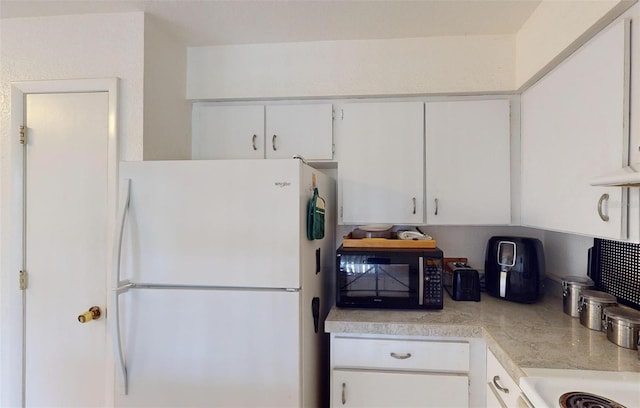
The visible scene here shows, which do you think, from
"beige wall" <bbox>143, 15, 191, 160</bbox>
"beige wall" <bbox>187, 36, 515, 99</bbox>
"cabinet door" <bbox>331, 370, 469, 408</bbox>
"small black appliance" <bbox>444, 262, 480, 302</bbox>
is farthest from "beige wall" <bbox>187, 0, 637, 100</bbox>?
"cabinet door" <bbox>331, 370, 469, 408</bbox>

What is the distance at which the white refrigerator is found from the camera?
1259 millimetres

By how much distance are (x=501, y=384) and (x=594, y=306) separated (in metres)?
0.56

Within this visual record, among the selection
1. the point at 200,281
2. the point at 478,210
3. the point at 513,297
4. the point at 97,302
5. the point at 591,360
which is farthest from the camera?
the point at 478,210

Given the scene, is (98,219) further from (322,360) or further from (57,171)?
(322,360)

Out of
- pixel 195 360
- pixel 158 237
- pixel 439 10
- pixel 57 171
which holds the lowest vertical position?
pixel 195 360

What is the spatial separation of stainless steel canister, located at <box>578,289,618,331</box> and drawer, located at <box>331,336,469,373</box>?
529 mm

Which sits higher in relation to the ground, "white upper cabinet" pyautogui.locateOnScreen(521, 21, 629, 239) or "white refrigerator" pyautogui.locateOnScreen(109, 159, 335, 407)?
"white upper cabinet" pyautogui.locateOnScreen(521, 21, 629, 239)

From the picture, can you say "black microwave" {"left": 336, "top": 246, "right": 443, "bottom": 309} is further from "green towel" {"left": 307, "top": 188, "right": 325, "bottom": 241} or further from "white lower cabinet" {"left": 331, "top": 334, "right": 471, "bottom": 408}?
"green towel" {"left": 307, "top": 188, "right": 325, "bottom": 241}

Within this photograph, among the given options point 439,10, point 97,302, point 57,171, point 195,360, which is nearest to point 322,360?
point 195,360

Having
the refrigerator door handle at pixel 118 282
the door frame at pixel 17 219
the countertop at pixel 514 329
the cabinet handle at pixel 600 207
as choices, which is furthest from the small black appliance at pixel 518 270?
the door frame at pixel 17 219

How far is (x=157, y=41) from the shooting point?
1.76 metres

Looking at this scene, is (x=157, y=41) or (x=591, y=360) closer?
(x=591, y=360)

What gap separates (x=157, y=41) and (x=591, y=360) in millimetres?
2430

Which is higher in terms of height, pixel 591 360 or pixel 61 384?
pixel 591 360
